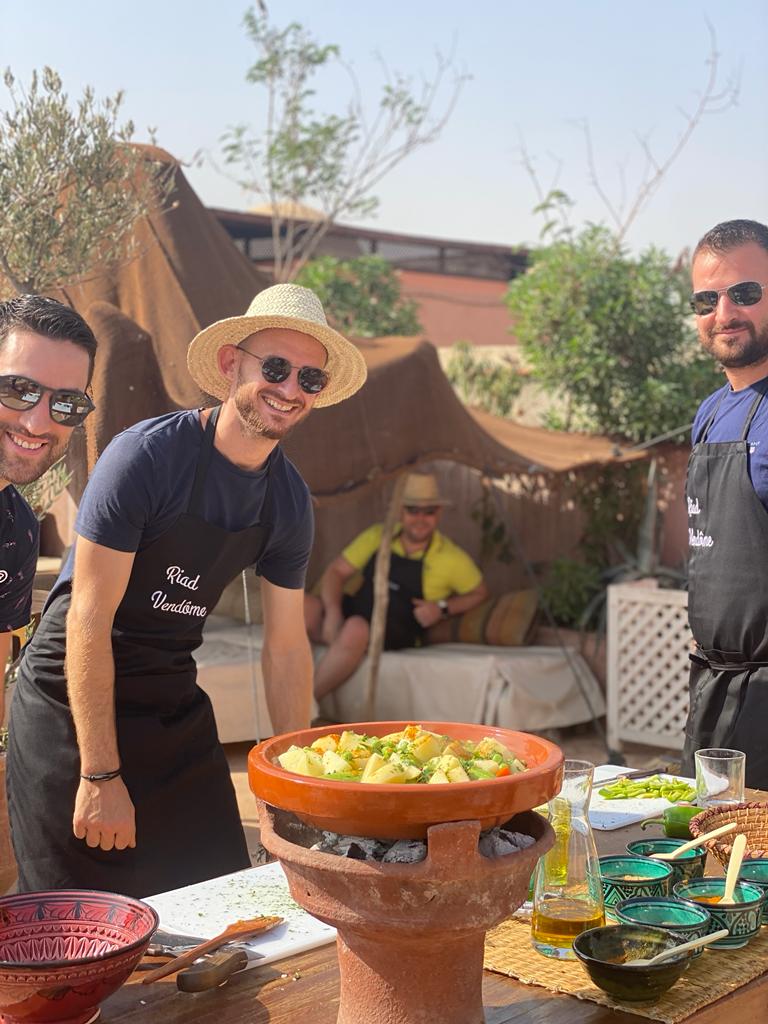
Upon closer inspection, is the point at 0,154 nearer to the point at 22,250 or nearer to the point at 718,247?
the point at 22,250

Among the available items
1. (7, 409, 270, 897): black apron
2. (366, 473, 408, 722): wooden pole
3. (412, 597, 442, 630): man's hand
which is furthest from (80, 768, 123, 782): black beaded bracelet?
(412, 597, 442, 630): man's hand

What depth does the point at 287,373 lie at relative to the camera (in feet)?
8.89

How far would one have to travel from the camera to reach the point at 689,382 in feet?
30.3

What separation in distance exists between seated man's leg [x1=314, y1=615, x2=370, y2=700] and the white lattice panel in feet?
5.42

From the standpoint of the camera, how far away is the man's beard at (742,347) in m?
3.43

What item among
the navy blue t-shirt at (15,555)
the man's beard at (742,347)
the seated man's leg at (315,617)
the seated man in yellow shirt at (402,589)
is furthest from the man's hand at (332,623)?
the navy blue t-shirt at (15,555)

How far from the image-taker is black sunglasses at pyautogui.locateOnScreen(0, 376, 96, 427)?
2.43 m

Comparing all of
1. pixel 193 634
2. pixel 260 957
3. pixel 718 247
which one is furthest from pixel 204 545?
pixel 718 247

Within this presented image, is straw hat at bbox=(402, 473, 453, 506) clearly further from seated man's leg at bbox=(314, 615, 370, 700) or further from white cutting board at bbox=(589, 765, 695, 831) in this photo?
white cutting board at bbox=(589, 765, 695, 831)

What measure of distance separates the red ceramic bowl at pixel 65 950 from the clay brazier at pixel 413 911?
0.25 meters

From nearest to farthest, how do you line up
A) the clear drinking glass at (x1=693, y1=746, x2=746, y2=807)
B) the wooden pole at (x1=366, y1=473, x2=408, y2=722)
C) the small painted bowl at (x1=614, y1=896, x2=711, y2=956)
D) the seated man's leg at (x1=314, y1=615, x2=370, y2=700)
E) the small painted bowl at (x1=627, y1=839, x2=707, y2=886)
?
the small painted bowl at (x1=614, y1=896, x2=711, y2=956), the small painted bowl at (x1=627, y1=839, x2=707, y2=886), the clear drinking glass at (x1=693, y1=746, x2=746, y2=807), the wooden pole at (x1=366, y1=473, x2=408, y2=722), the seated man's leg at (x1=314, y1=615, x2=370, y2=700)

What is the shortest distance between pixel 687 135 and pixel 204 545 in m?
11.9

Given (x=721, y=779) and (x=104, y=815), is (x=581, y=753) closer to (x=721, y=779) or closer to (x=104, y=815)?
(x=721, y=779)

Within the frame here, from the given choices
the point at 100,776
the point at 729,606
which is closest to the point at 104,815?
the point at 100,776
